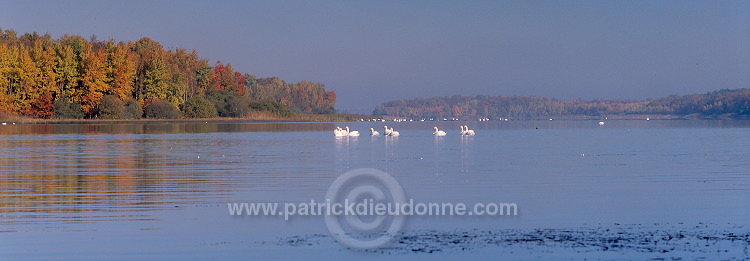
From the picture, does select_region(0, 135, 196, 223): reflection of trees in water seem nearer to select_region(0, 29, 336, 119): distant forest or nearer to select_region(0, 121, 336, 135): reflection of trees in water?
select_region(0, 121, 336, 135): reflection of trees in water

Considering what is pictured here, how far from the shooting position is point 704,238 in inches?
419

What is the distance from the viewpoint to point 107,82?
89.1 meters

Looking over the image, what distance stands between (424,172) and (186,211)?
875cm

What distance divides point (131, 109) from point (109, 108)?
317cm

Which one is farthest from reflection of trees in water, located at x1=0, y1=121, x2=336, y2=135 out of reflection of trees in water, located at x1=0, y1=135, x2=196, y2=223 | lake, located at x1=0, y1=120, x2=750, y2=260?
lake, located at x1=0, y1=120, x2=750, y2=260

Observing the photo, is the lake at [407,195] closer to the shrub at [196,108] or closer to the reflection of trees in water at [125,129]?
the reflection of trees in water at [125,129]

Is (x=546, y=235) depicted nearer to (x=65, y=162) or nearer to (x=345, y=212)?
(x=345, y=212)

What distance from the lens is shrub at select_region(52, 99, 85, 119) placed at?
83.5 m

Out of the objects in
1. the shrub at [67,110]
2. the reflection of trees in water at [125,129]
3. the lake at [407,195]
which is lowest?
the lake at [407,195]

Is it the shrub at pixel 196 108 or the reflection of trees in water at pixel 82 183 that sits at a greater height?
the shrub at pixel 196 108

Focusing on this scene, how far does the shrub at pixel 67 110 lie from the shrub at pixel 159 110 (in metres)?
7.80

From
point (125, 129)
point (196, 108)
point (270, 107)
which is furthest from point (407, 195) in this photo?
point (270, 107)

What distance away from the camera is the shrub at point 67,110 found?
83544 millimetres

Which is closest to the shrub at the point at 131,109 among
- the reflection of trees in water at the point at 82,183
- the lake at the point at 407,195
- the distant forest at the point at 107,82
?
the distant forest at the point at 107,82
